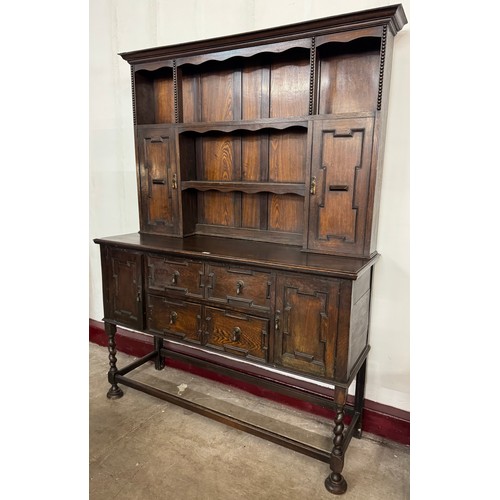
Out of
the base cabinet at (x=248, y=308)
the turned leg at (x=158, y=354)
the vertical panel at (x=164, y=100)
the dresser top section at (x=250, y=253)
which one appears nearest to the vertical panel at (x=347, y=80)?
the dresser top section at (x=250, y=253)

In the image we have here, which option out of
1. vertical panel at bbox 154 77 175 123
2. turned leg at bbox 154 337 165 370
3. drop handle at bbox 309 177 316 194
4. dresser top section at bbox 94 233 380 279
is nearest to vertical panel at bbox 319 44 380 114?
drop handle at bbox 309 177 316 194

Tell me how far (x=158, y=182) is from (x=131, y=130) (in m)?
0.68

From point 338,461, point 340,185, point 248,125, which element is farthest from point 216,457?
point 248,125

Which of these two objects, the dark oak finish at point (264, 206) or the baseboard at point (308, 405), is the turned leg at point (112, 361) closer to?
the dark oak finish at point (264, 206)

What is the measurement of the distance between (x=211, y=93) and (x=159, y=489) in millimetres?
2298

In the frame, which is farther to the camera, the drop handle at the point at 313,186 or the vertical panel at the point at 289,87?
the vertical panel at the point at 289,87

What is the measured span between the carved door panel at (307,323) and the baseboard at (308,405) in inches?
27.0

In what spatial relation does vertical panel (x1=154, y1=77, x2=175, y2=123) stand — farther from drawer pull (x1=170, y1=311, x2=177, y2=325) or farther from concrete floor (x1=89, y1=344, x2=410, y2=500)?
concrete floor (x1=89, y1=344, x2=410, y2=500)

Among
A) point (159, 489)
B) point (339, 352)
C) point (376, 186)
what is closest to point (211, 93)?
point (376, 186)

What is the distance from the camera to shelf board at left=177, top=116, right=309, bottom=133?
1.96m

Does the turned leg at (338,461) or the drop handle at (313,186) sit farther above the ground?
the drop handle at (313,186)

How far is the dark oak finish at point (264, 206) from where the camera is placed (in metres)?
1.79

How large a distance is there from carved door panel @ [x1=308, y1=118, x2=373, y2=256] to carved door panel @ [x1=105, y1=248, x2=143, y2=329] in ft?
3.63

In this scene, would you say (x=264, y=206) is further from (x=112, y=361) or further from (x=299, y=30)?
(x=112, y=361)
